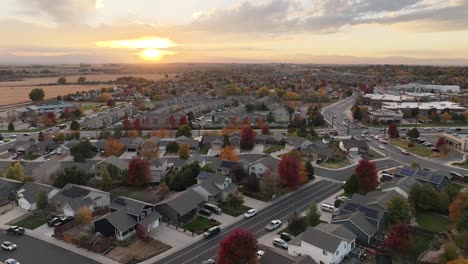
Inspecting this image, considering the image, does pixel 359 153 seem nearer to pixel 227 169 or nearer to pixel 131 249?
pixel 227 169

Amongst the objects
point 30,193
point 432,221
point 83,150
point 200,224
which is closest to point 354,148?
point 432,221

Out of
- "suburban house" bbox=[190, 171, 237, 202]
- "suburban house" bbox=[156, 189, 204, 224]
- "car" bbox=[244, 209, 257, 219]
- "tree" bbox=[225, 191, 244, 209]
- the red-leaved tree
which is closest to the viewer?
"suburban house" bbox=[156, 189, 204, 224]

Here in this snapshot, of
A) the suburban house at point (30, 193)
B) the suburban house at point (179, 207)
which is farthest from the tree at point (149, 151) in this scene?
the suburban house at point (179, 207)

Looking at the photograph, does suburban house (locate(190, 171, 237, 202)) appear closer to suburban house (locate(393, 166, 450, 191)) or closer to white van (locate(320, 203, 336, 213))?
white van (locate(320, 203, 336, 213))

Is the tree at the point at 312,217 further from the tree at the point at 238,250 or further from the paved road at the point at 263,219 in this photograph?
the tree at the point at 238,250

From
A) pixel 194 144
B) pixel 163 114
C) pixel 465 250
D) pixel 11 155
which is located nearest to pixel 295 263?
pixel 465 250

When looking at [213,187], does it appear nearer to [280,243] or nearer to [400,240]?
[280,243]

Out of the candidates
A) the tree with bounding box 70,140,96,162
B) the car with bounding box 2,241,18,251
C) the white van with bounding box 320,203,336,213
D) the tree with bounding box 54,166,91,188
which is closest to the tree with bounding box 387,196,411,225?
the white van with bounding box 320,203,336,213
